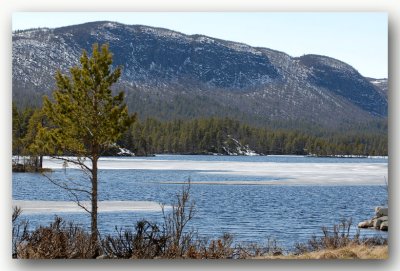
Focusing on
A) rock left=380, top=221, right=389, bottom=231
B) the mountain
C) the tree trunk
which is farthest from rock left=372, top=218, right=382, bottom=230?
the tree trunk

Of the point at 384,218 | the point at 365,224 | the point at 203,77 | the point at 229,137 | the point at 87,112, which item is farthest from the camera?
the point at 229,137

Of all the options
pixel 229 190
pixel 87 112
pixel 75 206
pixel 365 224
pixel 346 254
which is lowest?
pixel 346 254

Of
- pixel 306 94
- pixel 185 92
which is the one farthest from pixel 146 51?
pixel 306 94

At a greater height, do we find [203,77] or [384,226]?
[203,77]

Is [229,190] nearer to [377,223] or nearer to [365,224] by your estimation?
[365,224]

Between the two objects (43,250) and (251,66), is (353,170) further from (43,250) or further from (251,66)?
(43,250)

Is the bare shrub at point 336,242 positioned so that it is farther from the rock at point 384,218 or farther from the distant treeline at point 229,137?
the distant treeline at point 229,137

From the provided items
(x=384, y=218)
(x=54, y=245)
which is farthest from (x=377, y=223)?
(x=54, y=245)

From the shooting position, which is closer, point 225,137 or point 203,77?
point 225,137
